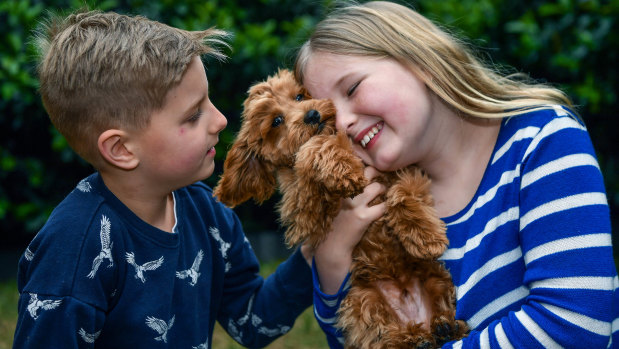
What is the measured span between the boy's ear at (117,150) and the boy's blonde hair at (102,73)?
39 millimetres

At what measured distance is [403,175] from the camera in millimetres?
2479

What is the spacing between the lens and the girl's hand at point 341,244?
239 centimetres

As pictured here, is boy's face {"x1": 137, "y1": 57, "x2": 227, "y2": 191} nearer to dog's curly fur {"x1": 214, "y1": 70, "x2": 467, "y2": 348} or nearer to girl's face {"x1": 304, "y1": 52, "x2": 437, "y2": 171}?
dog's curly fur {"x1": 214, "y1": 70, "x2": 467, "y2": 348}

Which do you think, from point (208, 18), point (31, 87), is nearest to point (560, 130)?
point (208, 18)

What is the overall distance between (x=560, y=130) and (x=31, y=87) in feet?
13.6

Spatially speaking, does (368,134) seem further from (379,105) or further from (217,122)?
(217,122)

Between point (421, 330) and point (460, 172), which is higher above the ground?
point (460, 172)

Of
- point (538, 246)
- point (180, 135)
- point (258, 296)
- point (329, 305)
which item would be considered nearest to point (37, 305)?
point (180, 135)

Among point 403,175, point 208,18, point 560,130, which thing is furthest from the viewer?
point 208,18

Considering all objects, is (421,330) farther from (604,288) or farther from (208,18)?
(208,18)

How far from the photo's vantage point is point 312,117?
2395 mm

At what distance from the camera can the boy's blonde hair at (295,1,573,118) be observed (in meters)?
2.33

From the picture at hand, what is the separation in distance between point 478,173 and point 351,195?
1.70ft

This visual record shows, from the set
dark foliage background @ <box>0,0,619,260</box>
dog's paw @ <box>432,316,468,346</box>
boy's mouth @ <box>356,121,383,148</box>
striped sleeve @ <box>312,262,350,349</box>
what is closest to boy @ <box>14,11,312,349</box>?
striped sleeve @ <box>312,262,350,349</box>
